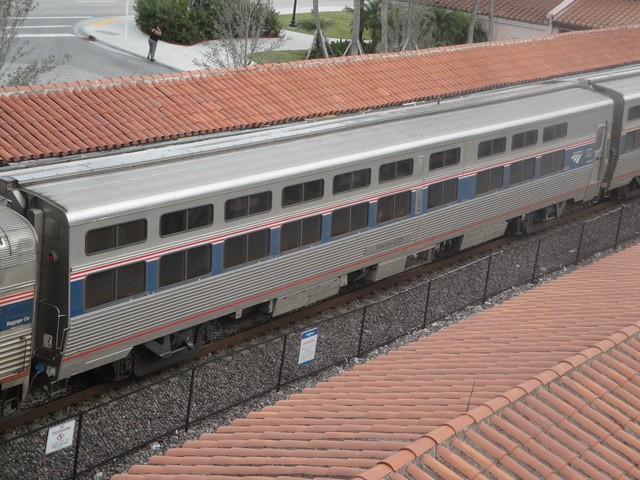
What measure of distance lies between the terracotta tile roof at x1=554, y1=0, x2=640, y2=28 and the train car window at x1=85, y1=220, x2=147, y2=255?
3006 centimetres

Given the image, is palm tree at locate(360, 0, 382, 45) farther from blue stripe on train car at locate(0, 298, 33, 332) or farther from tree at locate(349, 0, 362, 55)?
blue stripe on train car at locate(0, 298, 33, 332)

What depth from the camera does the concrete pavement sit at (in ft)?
127

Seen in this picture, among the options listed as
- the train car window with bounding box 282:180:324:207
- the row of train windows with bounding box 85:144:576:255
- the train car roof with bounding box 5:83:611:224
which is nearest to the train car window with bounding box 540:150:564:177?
the row of train windows with bounding box 85:144:576:255

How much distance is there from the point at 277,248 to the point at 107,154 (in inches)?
119

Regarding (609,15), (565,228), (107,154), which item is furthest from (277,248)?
(609,15)

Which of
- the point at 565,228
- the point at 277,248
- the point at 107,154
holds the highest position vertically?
the point at 107,154

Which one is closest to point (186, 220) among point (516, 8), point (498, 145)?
point (498, 145)

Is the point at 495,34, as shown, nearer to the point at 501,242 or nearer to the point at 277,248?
the point at 501,242

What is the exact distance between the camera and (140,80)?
20.0 meters

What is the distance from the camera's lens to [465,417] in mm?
8156

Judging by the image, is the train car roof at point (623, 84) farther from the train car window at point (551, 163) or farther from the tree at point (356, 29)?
the tree at point (356, 29)

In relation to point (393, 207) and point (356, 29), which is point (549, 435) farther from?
point (356, 29)

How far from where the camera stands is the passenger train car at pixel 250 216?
1327 centimetres

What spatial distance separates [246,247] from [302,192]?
1.46 metres
